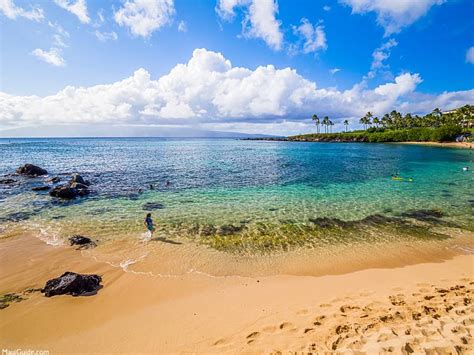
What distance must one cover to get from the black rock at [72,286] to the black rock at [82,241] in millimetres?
4186

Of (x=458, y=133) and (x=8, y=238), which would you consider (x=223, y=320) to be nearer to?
(x=8, y=238)

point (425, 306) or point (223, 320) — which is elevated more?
point (425, 306)

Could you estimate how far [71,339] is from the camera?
7.74m

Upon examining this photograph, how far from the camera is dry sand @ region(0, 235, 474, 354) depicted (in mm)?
6969

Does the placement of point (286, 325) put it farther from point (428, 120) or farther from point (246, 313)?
point (428, 120)

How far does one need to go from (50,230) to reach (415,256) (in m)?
23.7

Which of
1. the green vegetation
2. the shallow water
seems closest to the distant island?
the green vegetation

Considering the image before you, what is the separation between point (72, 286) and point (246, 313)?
24.2ft

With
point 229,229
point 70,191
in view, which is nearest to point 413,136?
point 229,229

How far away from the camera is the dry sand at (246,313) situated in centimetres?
697

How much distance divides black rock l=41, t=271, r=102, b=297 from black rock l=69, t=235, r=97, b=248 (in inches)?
165

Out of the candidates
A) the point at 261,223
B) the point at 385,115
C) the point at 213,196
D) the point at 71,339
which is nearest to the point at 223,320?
the point at 71,339

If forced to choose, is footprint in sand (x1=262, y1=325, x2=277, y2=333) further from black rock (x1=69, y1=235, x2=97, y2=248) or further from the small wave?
the small wave

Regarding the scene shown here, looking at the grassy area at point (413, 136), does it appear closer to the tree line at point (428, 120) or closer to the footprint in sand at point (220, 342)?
the tree line at point (428, 120)
